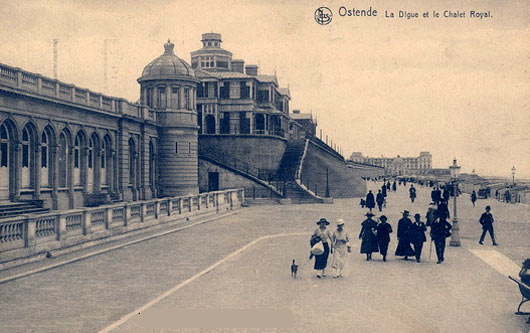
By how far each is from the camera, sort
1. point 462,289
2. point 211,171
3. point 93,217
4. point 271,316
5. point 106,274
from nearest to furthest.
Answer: point 271,316, point 462,289, point 106,274, point 93,217, point 211,171

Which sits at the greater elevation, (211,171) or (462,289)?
(211,171)

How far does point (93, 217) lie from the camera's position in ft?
68.2

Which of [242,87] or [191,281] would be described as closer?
[191,281]

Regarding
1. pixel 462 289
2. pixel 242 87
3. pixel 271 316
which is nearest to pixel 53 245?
pixel 271 316

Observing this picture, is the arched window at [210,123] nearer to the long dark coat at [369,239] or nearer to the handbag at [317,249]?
the long dark coat at [369,239]

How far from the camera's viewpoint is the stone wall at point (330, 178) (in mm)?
55844

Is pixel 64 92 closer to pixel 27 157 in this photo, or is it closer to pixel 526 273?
pixel 27 157

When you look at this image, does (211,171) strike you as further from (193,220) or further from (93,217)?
(93,217)

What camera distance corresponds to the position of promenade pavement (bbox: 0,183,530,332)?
9867mm

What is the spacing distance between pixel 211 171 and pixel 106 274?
35.9 m

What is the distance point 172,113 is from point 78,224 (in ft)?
81.1

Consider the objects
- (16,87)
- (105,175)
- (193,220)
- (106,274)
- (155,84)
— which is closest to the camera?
(106,274)

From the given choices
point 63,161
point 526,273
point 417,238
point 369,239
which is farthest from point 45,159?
point 526,273

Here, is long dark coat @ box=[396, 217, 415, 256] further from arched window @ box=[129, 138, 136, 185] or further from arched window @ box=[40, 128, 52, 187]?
arched window @ box=[129, 138, 136, 185]
